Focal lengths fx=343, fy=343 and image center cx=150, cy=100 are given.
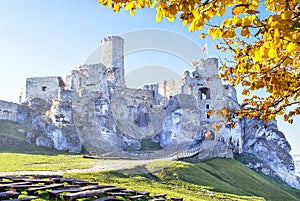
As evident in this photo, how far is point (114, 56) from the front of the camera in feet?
197

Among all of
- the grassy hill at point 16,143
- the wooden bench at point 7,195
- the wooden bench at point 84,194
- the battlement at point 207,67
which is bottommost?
the wooden bench at point 84,194

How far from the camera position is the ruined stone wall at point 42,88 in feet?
148

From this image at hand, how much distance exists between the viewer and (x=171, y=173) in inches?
927

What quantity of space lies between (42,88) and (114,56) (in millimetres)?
17712

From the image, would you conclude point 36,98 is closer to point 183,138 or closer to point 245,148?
point 183,138

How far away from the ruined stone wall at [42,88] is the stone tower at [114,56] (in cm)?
1476

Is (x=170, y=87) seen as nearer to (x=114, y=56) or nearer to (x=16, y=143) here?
(x=114, y=56)

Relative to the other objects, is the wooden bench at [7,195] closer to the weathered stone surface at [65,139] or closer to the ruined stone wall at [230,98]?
the weathered stone surface at [65,139]

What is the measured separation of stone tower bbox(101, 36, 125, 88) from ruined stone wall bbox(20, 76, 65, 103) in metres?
14.8

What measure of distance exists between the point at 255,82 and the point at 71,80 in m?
43.8

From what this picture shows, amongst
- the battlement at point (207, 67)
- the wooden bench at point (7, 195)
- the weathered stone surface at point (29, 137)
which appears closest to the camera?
the wooden bench at point (7, 195)

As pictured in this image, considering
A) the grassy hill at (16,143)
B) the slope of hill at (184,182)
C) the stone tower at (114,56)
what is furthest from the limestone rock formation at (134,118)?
the slope of hill at (184,182)

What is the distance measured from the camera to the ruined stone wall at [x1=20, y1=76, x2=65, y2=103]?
45000 mm

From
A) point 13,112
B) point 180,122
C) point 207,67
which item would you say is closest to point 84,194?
point 13,112
